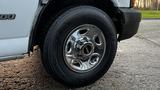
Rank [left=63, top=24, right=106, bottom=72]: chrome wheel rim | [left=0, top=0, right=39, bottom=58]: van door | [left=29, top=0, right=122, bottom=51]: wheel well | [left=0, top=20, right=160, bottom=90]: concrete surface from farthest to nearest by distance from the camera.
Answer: [left=0, top=20, right=160, bottom=90]: concrete surface, [left=63, top=24, right=106, bottom=72]: chrome wheel rim, [left=29, top=0, right=122, bottom=51]: wheel well, [left=0, top=0, right=39, bottom=58]: van door

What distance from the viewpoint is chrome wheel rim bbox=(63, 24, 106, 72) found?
14.0ft

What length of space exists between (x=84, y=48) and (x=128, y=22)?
721 millimetres

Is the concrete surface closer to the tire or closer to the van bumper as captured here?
the tire

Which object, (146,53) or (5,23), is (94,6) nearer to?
(5,23)

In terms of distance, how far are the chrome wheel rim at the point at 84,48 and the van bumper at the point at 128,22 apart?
1.24 ft

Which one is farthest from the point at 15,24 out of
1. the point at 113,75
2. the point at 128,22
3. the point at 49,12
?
the point at 113,75

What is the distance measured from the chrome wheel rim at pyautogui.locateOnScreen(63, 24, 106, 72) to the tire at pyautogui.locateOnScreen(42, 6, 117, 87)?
0.11 ft

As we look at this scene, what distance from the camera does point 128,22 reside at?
15.5 ft

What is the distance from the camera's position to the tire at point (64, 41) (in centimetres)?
416

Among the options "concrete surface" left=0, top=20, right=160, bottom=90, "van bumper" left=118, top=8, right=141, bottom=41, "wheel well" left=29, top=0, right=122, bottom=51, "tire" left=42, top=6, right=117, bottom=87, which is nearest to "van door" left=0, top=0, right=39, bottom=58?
"wheel well" left=29, top=0, right=122, bottom=51

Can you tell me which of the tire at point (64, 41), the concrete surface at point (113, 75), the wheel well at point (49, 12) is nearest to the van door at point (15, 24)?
the wheel well at point (49, 12)

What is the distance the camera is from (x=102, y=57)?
14.8 ft

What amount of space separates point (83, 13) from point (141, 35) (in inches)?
207

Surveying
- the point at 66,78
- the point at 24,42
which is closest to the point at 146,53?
the point at 66,78
